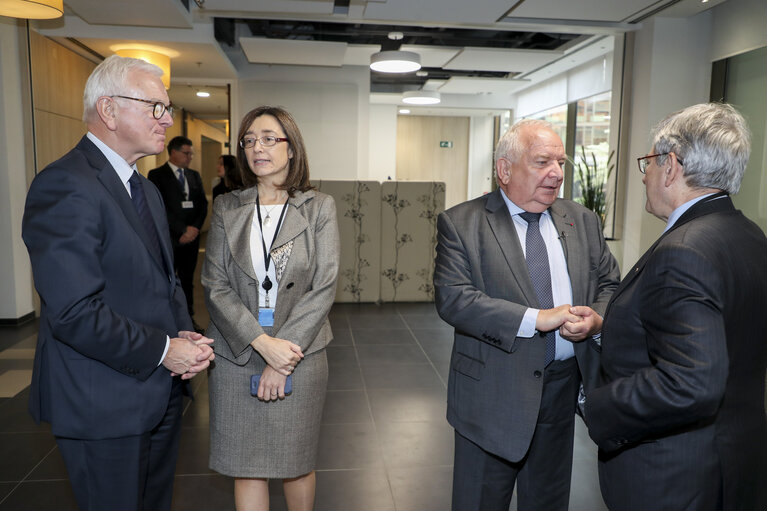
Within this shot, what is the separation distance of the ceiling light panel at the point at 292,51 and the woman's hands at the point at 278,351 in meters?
6.03

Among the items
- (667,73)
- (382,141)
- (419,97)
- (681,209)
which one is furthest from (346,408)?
(382,141)

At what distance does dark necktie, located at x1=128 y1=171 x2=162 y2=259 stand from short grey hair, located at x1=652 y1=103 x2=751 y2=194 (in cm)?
144

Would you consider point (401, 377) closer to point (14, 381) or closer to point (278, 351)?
point (278, 351)

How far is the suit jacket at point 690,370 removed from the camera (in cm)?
118

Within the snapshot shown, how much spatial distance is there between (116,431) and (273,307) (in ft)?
2.18

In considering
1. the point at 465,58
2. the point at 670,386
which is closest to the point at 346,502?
the point at 670,386

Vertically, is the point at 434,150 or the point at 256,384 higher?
the point at 434,150

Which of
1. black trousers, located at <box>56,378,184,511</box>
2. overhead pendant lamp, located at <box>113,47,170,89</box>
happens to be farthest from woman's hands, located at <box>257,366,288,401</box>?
overhead pendant lamp, located at <box>113,47,170,89</box>

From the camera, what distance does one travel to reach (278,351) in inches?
74.2

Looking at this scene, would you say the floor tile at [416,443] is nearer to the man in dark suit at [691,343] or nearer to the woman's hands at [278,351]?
the woman's hands at [278,351]

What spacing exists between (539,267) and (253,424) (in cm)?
114

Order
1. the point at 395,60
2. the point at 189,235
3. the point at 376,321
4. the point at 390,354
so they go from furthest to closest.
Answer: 1. the point at 395,60
2. the point at 376,321
3. the point at 189,235
4. the point at 390,354

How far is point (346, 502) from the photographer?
2.63m

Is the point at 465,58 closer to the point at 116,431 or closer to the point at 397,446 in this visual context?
the point at 397,446
